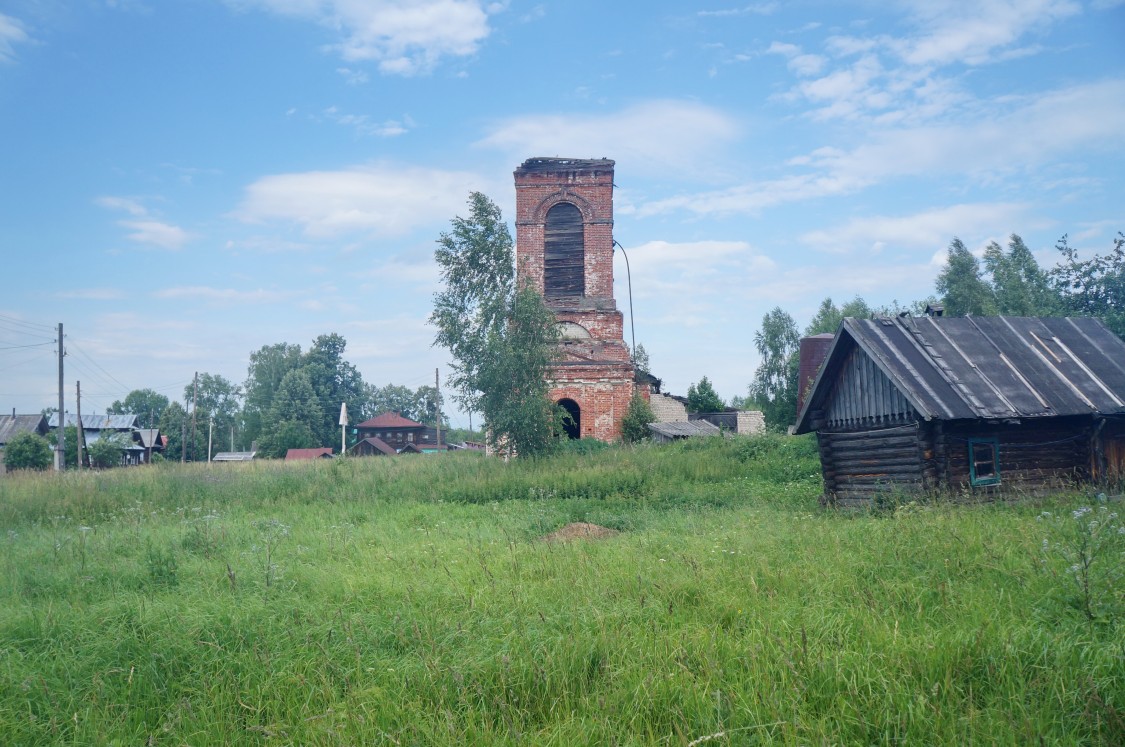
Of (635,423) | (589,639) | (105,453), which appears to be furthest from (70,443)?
(589,639)

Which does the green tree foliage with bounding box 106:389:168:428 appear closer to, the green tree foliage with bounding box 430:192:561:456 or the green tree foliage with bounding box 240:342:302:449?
the green tree foliage with bounding box 240:342:302:449

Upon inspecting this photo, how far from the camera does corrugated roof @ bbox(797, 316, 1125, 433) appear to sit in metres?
12.1

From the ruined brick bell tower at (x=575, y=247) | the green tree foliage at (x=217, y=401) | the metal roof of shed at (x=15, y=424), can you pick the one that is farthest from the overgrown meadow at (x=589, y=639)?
the green tree foliage at (x=217, y=401)

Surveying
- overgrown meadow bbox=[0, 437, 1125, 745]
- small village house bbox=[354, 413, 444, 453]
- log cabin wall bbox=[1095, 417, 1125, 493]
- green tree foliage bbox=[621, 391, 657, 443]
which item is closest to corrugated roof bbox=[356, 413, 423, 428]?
small village house bbox=[354, 413, 444, 453]

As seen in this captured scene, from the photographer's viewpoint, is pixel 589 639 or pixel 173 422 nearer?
pixel 589 639

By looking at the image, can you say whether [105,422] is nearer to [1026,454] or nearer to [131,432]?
[131,432]

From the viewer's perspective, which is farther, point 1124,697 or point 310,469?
point 310,469

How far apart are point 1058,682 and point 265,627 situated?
5.26 meters

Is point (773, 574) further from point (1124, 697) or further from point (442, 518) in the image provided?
point (442, 518)

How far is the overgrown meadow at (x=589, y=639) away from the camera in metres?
4.05

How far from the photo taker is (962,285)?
128 ft

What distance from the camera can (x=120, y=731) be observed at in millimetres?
4426

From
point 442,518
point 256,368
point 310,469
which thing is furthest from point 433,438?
point 442,518

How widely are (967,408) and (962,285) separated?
31.5 metres
